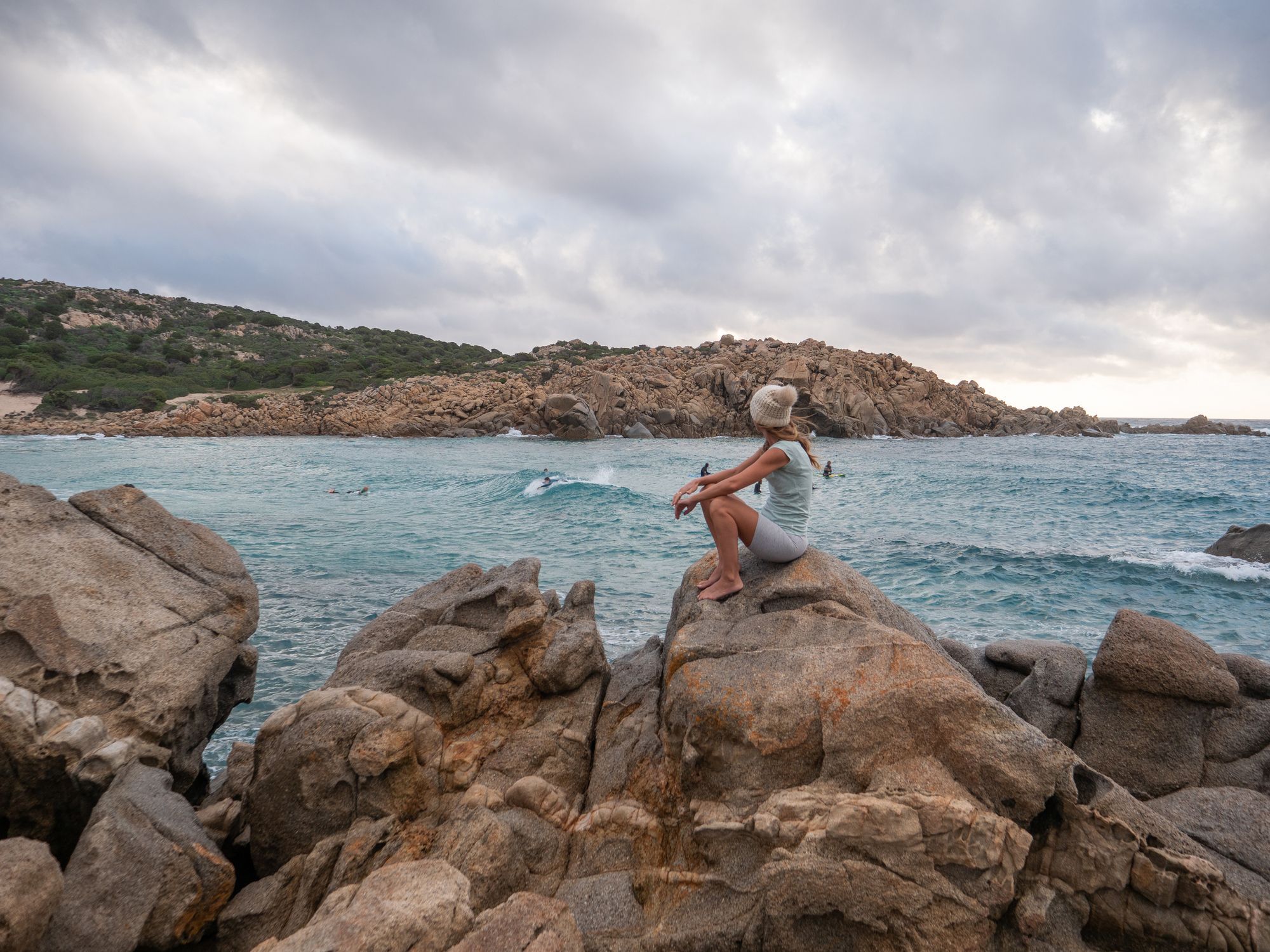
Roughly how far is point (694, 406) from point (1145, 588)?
47771mm

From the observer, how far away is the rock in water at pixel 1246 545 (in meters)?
13.2

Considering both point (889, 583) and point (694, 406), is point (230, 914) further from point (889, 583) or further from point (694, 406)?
point (694, 406)

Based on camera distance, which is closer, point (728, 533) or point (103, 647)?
point (103, 647)

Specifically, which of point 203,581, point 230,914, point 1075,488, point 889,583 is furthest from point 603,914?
point 1075,488

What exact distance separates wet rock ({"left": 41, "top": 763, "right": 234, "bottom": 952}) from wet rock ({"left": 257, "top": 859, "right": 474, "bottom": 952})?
0.91 meters

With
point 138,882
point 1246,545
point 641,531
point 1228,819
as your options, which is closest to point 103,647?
point 138,882

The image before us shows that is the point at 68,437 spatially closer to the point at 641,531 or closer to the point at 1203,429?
the point at 641,531

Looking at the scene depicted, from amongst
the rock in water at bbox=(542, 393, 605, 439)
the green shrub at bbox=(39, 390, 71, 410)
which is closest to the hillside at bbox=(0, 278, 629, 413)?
the green shrub at bbox=(39, 390, 71, 410)

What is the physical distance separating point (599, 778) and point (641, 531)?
1386cm

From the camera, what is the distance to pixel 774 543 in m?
5.45

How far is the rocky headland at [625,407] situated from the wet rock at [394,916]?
4797 cm

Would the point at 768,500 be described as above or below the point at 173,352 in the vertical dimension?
below

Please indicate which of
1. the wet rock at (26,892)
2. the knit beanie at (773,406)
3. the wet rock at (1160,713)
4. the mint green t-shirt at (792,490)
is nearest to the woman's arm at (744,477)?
the mint green t-shirt at (792,490)

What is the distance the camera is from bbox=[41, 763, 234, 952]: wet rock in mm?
3242
